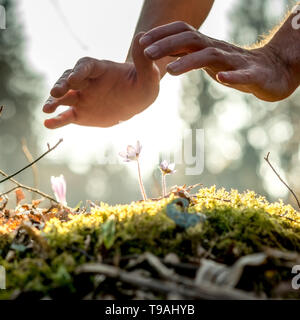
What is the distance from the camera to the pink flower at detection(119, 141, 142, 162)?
2334 mm

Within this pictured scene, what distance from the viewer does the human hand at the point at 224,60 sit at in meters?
2.44

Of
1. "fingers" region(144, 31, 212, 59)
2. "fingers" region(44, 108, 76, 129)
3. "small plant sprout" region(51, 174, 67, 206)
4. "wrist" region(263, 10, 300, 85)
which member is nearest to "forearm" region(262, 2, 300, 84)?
"wrist" region(263, 10, 300, 85)

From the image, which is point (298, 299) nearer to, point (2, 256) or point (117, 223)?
point (117, 223)

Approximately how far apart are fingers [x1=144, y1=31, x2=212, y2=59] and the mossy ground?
123 centimetres

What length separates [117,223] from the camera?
1.41 m

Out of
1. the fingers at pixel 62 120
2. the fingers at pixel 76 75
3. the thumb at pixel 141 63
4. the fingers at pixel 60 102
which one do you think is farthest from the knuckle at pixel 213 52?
the fingers at pixel 62 120

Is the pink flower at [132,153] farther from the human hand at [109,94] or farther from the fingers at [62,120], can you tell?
the fingers at [62,120]

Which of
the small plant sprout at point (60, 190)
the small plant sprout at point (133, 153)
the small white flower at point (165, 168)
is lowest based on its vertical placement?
the small plant sprout at point (60, 190)

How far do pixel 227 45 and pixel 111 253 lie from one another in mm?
2297

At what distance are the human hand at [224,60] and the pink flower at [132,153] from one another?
57cm

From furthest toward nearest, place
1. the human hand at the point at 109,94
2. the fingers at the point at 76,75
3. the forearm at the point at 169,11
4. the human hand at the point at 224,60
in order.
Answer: the forearm at the point at 169,11 < the human hand at the point at 109,94 < the fingers at the point at 76,75 < the human hand at the point at 224,60

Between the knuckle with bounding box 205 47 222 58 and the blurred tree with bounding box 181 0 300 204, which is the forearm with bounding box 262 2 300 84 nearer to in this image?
the knuckle with bounding box 205 47 222 58

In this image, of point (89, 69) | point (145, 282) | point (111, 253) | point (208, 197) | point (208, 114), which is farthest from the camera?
point (208, 114)
